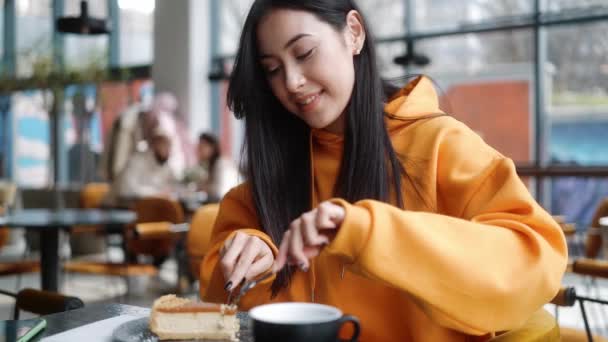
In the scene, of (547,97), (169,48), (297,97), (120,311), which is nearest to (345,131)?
(297,97)

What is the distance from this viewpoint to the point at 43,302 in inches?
57.2

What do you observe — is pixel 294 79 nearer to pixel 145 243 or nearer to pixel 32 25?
pixel 145 243

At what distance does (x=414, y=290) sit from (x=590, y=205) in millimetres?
5946

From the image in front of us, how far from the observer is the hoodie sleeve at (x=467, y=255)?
79 centimetres

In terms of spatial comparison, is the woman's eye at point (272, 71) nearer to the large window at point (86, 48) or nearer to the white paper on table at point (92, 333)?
the white paper on table at point (92, 333)

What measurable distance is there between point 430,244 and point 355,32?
518mm

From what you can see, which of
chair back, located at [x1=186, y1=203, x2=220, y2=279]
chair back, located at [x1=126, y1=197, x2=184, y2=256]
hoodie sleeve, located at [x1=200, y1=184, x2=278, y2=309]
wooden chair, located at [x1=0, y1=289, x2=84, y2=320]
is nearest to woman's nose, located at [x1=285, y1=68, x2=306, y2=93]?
hoodie sleeve, located at [x1=200, y1=184, x2=278, y2=309]

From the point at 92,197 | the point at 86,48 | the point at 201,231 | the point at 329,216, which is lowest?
the point at 92,197

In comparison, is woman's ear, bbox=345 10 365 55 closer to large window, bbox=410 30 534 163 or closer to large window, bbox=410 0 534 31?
large window, bbox=410 30 534 163

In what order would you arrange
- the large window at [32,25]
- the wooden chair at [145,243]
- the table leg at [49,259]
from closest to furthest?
the table leg at [49,259] < the wooden chair at [145,243] < the large window at [32,25]

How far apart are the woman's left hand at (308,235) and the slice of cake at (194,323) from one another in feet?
0.55

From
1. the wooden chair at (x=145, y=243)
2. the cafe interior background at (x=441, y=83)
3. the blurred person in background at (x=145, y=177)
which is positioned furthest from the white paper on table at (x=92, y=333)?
the blurred person in background at (x=145, y=177)

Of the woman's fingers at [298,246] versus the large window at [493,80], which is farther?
the large window at [493,80]

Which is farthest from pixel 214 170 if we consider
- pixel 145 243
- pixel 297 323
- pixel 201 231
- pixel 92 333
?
pixel 297 323
